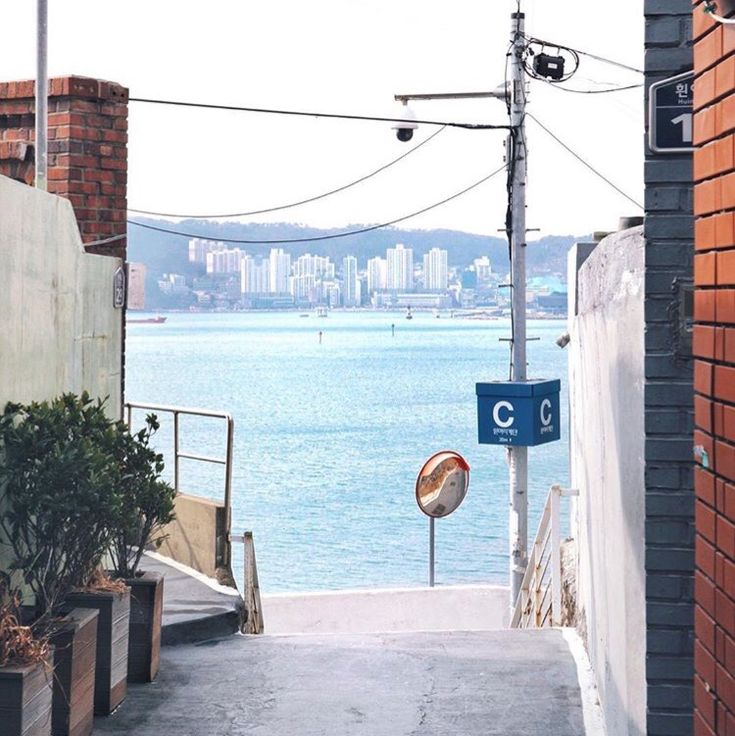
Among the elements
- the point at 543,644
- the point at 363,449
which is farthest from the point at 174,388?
the point at 543,644

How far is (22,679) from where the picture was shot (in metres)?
5.63

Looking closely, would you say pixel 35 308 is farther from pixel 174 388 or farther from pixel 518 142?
pixel 174 388

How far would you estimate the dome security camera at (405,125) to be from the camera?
19547mm

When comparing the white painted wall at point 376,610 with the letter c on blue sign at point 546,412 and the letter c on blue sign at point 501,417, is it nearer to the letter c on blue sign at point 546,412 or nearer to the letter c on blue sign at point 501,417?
the letter c on blue sign at point 501,417

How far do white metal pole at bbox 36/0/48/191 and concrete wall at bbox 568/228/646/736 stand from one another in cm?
467

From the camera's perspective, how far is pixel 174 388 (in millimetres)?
148125

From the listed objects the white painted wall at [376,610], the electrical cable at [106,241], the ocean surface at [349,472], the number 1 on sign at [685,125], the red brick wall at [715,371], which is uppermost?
the electrical cable at [106,241]

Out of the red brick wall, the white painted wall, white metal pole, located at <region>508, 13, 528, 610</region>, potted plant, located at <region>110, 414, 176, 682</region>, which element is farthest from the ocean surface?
the red brick wall

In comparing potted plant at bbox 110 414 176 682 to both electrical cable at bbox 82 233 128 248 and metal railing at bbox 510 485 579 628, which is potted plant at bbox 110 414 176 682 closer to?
metal railing at bbox 510 485 579 628

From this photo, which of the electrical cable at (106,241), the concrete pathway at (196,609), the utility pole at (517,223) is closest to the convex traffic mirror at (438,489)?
the utility pole at (517,223)

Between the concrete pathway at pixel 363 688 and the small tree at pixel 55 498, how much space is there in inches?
37.0

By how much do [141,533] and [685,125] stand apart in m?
5.13

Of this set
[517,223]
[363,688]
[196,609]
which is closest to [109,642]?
[363,688]

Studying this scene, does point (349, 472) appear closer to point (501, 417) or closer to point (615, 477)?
point (501, 417)
